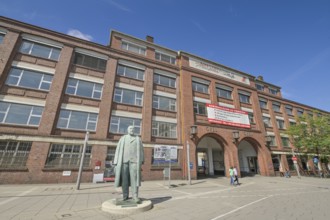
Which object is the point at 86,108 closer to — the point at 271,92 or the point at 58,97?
the point at 58,97

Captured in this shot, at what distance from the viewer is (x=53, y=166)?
12750 mm

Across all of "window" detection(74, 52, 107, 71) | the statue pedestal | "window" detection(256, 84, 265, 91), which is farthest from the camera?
"window" detection(256, 84, 265, 91)

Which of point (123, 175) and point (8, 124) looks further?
point (8, 124)

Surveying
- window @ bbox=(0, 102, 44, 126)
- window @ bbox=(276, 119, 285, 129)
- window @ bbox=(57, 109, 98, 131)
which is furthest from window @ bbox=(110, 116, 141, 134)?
window @ bbox=(276, 119, 285, 129)

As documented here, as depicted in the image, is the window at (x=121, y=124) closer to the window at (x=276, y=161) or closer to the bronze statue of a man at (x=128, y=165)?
the bronze statue of a man at (x=128, y=165)

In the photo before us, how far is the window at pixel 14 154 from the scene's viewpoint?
38.5ft

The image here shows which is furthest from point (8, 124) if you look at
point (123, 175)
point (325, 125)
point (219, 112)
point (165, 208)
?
point (325, 125)

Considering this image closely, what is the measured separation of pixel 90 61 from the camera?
1712cm

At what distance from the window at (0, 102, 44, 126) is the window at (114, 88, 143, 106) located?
21.4ft

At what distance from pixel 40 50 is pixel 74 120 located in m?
7.62

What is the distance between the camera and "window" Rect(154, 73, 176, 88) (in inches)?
781

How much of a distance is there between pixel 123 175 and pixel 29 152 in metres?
10.6

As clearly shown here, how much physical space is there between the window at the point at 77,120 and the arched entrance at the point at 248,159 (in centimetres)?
2049

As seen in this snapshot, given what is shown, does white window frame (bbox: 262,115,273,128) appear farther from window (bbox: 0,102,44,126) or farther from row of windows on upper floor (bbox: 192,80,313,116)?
window (bbox: 0,102,44,126)
